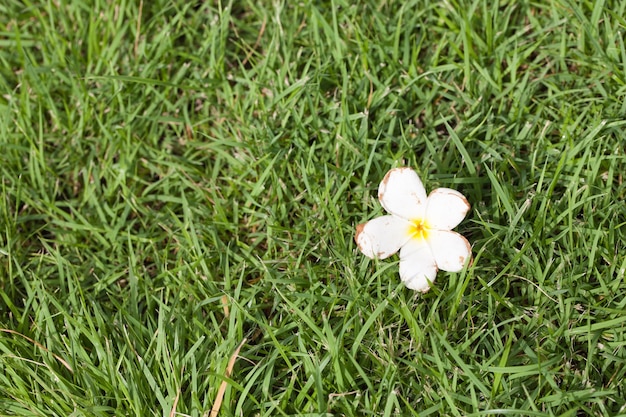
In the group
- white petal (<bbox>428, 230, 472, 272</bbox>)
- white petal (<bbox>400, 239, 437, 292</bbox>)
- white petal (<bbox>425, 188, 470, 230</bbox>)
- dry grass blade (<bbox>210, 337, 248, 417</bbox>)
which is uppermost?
white petal (<bbox>425, 188, 470, 230</bbox>)

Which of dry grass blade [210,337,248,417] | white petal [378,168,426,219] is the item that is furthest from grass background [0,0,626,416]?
white petal [378,168,426,219]

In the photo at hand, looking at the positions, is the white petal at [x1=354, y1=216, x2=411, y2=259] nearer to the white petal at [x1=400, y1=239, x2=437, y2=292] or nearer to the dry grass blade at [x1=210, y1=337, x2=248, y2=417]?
the white petal at [x1=400, y1=239, x2=437, y2=292]

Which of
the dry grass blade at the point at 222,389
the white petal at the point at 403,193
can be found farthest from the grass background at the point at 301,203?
the white petal at the point at 403,193

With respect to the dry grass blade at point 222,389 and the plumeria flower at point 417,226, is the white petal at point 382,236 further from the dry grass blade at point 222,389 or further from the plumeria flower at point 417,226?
the dry grass blade at point 222,389

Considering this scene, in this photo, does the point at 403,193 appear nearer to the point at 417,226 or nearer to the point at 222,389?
the point at 417,226

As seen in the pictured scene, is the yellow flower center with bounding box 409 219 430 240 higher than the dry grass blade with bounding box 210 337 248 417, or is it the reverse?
the yellow flower center with bounding box 409 219 430 240

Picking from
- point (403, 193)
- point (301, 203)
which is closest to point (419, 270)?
point (403, 193)
